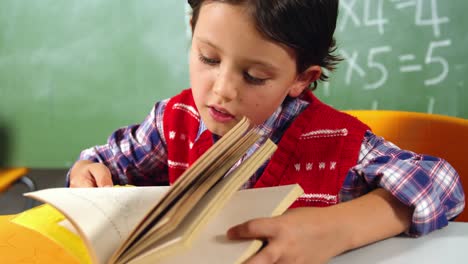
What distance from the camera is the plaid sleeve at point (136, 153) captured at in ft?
2.98

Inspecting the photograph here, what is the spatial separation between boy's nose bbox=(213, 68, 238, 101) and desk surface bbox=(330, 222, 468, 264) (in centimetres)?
24

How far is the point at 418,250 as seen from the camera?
555mm

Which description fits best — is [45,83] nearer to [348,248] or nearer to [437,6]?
[437,6]

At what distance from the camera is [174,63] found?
1.68 m

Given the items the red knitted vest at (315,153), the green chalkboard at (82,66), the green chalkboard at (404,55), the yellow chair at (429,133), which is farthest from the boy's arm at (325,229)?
the green chalkboard at (82,66)

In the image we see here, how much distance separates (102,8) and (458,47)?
1.09m

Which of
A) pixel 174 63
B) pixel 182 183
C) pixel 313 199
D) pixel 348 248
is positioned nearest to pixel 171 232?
pixel 182 183

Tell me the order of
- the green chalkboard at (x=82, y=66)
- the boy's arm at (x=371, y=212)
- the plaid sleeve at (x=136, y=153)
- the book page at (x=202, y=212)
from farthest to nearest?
the green chalkboard at (x=82, y=66), the plaid sleeve at (x=136, y=153), the boy's arm at (x=371, y=212), the book page at (x=202, y=212)

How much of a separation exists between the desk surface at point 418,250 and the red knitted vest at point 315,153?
0.60 feet

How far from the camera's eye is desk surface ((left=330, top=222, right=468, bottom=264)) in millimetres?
529

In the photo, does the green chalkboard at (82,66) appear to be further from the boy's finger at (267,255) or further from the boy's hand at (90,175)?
the boy's finger at (267,255)

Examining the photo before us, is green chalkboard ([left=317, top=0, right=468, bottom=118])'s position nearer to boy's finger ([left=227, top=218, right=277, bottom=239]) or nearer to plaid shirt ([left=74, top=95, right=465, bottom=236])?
plaid shirt ([left=74, top=95, right=465, bottom=236])

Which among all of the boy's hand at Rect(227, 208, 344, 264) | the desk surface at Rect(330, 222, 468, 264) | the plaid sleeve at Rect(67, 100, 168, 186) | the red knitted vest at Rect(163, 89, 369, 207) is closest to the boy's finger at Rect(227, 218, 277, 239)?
the boy's hand at Rect(227, 208, 344, 264)

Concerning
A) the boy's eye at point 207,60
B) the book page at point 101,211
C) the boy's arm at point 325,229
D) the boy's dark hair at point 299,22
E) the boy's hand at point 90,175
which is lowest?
the boy's hand at point 90,175
